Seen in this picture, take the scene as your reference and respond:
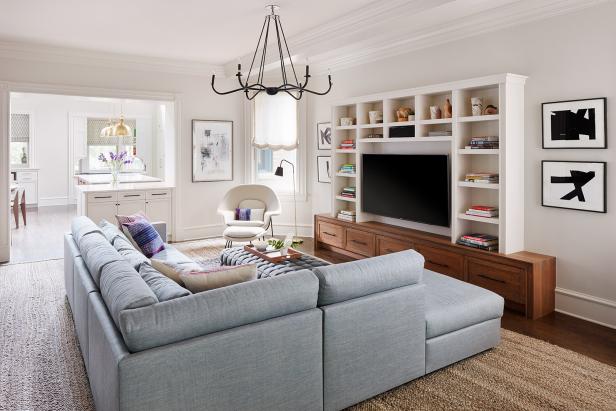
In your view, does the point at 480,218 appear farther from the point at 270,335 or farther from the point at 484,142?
the point at 270,335

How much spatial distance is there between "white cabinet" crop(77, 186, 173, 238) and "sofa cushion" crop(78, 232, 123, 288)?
118 inches

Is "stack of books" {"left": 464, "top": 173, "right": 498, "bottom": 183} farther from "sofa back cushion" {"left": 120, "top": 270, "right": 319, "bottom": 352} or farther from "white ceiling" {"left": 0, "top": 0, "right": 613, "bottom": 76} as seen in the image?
"sofa back cushion" {"left": 120, "top": 270, "right": 319, "bottom": 352}

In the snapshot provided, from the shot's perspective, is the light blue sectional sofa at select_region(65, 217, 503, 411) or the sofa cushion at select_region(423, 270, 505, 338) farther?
the sofa cushion at select_region(423, 270, 505, 338)

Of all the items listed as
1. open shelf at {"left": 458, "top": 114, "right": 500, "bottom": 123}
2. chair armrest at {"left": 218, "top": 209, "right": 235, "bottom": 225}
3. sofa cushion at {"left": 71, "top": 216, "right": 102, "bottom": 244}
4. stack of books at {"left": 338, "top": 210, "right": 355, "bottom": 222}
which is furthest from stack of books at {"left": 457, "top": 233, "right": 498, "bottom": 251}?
sofa cushion at {"left": 71, "top": 216, "right": 102, "bottom": 244}

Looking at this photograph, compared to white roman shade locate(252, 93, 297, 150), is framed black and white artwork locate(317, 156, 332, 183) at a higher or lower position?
lower

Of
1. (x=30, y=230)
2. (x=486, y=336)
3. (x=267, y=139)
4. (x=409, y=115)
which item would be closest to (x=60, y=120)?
(x=30, y=230)

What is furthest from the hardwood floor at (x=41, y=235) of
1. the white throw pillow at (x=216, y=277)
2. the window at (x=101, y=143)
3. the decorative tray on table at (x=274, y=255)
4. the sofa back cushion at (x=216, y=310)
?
the sofa back cushion at (x=216, y=310)

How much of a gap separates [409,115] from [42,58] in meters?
4.50

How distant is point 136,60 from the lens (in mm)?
6316

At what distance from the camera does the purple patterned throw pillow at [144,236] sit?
4.23m

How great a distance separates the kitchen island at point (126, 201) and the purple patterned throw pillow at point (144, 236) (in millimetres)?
2257

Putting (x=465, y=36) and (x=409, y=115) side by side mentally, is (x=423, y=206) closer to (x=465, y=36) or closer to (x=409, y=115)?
(x=409, y=115)

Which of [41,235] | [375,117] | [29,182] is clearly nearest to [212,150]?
[375,117]

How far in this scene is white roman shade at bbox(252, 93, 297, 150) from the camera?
276 inches
